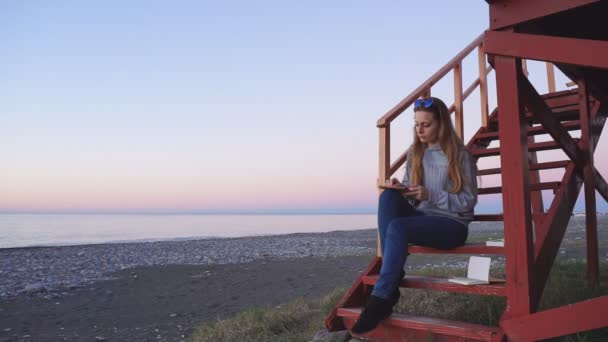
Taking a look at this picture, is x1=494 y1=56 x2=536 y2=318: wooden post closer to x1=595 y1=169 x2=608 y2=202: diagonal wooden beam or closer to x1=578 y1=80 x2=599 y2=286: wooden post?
x1=578 y1=80 x2=599 y2=286: wooden post

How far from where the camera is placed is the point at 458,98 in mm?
5637

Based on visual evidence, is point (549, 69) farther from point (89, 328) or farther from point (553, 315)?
point (89, 328)

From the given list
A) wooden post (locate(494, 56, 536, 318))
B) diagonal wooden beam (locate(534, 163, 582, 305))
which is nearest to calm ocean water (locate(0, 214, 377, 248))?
diagonal wooden beam (locate(534, 163, 582, 305))

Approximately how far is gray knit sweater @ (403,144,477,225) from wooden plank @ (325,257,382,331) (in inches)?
29.0

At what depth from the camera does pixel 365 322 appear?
123 inches

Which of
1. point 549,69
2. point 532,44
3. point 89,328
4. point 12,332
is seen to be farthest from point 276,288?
point 532,44

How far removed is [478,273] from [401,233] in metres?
0.63

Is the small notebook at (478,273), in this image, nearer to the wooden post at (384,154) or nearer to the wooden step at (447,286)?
the wooden step at (447,286)

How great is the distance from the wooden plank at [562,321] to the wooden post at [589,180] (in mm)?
2206

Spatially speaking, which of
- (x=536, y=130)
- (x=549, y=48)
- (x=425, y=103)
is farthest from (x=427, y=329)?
(x=536, y=130)

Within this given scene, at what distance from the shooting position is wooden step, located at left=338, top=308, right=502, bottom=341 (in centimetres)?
284

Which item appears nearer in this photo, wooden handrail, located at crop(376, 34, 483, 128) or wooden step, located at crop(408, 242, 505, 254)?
wooden step, located at crop(408, 242, 505, 254)

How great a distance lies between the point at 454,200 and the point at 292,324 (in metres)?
2.58

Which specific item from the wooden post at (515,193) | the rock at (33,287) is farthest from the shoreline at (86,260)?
the wooden post at (515,193)
